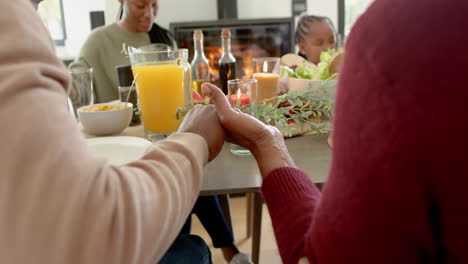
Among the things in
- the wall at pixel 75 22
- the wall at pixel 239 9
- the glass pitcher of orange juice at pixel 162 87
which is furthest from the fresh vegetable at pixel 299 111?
the wall at pixel 75 22

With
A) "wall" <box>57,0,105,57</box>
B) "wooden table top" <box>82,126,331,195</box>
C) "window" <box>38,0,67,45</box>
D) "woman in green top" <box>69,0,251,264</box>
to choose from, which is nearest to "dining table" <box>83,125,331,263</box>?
"wooden table top" <box>82,126,331,195</box>

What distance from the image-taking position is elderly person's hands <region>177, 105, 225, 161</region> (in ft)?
2.29

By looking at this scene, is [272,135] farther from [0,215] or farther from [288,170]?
[0,215]

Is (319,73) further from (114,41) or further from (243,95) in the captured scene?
(114,41)

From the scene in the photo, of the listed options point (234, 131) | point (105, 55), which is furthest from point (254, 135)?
point (105, 55)

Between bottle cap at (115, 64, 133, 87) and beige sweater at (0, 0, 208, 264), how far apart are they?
78cm

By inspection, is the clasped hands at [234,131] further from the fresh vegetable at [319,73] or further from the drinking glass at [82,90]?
the drinking glass at [82,90]

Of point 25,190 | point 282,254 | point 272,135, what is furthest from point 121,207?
point 272,135

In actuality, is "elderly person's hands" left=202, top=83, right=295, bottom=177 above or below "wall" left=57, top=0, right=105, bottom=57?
below

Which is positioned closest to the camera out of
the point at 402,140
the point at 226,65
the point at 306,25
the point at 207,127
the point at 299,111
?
the point at 402,140

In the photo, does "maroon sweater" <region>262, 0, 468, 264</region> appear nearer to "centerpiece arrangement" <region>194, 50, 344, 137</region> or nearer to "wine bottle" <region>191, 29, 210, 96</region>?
"centerpiece arrangement" <region>194, 50, 344, 137</region>

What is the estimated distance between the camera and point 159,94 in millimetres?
1080

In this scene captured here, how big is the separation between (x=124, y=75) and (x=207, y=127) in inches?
23.8

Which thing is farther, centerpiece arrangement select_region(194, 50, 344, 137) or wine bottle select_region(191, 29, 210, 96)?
wine bottle select_region(191, 29, 210, 96)
